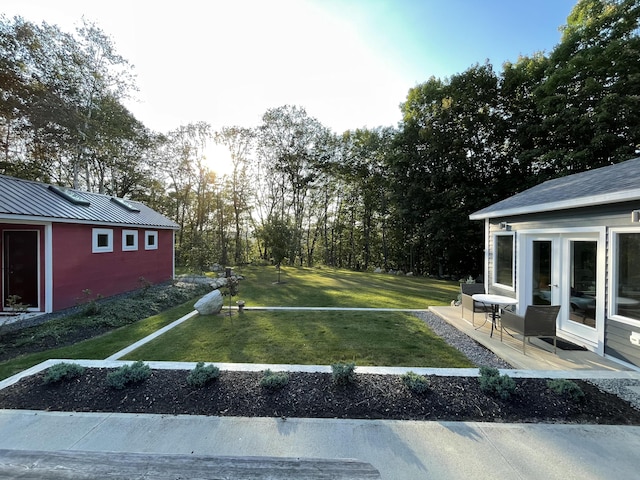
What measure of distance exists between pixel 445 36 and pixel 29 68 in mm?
18373

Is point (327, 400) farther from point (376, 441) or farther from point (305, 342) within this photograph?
point (305, 342)

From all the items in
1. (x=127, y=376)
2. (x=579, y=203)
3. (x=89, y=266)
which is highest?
(x=579, y=203)

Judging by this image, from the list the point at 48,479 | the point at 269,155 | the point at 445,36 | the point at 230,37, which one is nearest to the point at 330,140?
the point at 269,155

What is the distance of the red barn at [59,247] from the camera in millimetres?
7348

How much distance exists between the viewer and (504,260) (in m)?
7.11

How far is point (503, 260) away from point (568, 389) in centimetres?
454

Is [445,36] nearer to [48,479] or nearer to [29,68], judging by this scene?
[48,479]

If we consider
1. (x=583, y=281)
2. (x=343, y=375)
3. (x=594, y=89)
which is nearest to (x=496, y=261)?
(x=583, y=281)

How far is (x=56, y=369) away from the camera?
11.4 ft

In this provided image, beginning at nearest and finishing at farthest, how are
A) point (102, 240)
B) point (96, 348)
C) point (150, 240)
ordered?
1. point (96, 348)
2. point (102, 240)
3. point (150, 240)

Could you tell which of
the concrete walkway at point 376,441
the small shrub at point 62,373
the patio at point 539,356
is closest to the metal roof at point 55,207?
the small shrub at point 62,373

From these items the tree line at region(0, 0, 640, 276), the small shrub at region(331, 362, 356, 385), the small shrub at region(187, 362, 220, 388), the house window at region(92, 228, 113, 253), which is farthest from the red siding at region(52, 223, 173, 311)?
the small shrub at region(331, 362, 356, 385)

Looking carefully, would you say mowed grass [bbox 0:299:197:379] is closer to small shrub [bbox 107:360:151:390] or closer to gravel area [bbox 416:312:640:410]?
small shrub [bbox 107:360:151:390]

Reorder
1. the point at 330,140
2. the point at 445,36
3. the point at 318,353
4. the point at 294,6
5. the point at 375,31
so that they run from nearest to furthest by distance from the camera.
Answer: the point at 318,353, the point at 294,6, the point at 375,31, the point at 445,36, the point at 330,140
